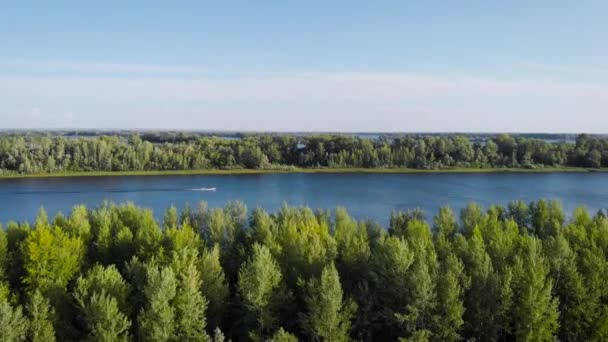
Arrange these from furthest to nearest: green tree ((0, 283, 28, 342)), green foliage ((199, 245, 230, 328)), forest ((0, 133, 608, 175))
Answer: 1. forest ((0, 133, 608, 175))
2. green foliage ((199, 245, 230, 328))
3. green tree ((0, 283, 28, 342))

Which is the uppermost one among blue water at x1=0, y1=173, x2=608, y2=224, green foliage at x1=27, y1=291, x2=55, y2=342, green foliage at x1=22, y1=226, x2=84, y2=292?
green foliage at x1=22, y1=226, x2=84, y2=292

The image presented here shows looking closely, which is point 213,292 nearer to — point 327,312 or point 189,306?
point 189,306

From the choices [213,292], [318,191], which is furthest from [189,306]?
[318,191]

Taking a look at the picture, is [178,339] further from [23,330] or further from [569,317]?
[569,317]

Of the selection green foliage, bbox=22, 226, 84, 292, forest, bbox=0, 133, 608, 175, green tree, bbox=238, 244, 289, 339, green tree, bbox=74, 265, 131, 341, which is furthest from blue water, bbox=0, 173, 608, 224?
green tree, bbox=74, 265, 131, 341

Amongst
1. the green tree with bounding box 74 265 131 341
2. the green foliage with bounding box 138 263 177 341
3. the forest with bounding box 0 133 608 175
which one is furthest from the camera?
the forest with bounding box 0 133 608 175

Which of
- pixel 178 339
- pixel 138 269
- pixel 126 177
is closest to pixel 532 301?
pixel 178 339

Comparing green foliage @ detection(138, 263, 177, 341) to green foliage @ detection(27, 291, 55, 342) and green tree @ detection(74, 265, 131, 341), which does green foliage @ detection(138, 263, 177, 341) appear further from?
green foliage @ detection(27, 291, 55, 342)
